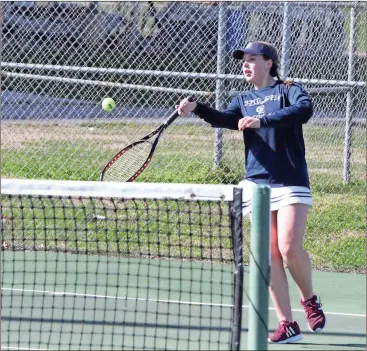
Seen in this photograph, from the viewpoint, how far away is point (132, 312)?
252 inches

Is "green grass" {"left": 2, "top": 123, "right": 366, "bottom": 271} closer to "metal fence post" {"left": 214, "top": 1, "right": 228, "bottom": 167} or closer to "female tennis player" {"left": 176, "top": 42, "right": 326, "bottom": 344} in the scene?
Result: "metal fence post" {"left": 214, "top": 1, "right": 228, "bottom": 167}

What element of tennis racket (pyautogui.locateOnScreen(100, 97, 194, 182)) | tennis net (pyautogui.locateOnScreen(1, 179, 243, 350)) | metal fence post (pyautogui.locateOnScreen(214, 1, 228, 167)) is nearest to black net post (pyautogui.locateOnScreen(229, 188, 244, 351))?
tennis net (pyautogui.locateOnScreen(1, 179, 243, 350))

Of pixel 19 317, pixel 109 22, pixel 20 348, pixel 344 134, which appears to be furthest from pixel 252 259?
pixel 109 22

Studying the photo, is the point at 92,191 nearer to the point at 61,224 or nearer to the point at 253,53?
the point at 253,53

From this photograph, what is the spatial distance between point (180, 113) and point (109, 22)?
5.79m

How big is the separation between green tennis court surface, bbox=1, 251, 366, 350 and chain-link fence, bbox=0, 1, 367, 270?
1.42 meters

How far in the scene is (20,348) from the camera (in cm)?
552

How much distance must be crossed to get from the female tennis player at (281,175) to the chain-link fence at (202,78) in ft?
8.53

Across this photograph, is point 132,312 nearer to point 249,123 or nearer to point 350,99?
point 249,123

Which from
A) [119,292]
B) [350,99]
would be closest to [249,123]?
[119,292]

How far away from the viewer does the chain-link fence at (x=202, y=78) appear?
9125 mm

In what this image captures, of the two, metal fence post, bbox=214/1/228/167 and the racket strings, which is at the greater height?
metal fence post, bbox=214/1/228/167

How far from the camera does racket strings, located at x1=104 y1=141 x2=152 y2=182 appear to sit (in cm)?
687

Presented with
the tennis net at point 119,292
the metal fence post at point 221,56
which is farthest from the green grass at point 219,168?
the metal fence post at point 221,56
